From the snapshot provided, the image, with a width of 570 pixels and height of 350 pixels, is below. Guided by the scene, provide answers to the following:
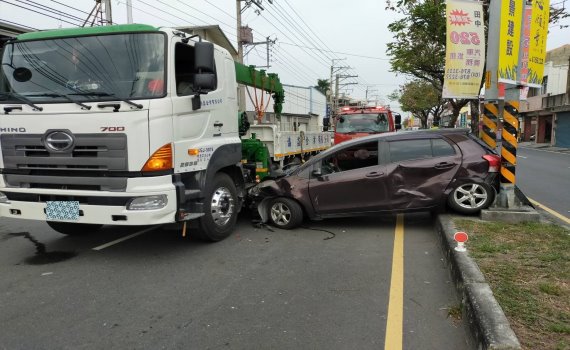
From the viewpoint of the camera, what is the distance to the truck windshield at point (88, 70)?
16.0 ft

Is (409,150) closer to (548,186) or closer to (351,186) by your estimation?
(351,186)

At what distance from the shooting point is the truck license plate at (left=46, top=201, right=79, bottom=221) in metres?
4.88

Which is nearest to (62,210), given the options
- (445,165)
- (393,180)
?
(393,180)

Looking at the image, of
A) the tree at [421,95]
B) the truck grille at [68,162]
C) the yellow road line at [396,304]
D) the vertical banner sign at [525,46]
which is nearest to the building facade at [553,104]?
the tree at [421,95]

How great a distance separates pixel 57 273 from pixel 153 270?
1065 millimetres

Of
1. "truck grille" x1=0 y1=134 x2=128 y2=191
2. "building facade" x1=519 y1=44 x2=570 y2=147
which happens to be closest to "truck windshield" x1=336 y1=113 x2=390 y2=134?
"truck grille" x1=0 y1=134 x2=128 y2=191

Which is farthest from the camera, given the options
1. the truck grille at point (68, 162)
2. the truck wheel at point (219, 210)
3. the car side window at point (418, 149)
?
the car side window at point (418, 149)

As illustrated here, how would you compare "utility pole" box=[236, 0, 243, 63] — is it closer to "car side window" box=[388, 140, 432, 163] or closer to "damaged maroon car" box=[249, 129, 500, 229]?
"damaged maroon car" box=[249, 129, 500, 229]

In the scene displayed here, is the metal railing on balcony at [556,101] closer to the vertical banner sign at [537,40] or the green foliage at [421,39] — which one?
the green foliage at [421,39]

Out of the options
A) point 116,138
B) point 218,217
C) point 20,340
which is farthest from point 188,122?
point 20,340

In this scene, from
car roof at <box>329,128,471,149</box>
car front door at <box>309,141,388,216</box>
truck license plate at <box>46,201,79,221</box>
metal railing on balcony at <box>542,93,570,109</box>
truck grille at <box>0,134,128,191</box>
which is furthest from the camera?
metal railing on balcony at <box>542,93,570,109</box>

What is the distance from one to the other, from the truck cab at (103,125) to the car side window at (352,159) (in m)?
2.42

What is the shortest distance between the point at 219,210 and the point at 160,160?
1.51 m

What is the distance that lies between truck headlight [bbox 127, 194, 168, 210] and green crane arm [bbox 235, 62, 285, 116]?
376 cm
